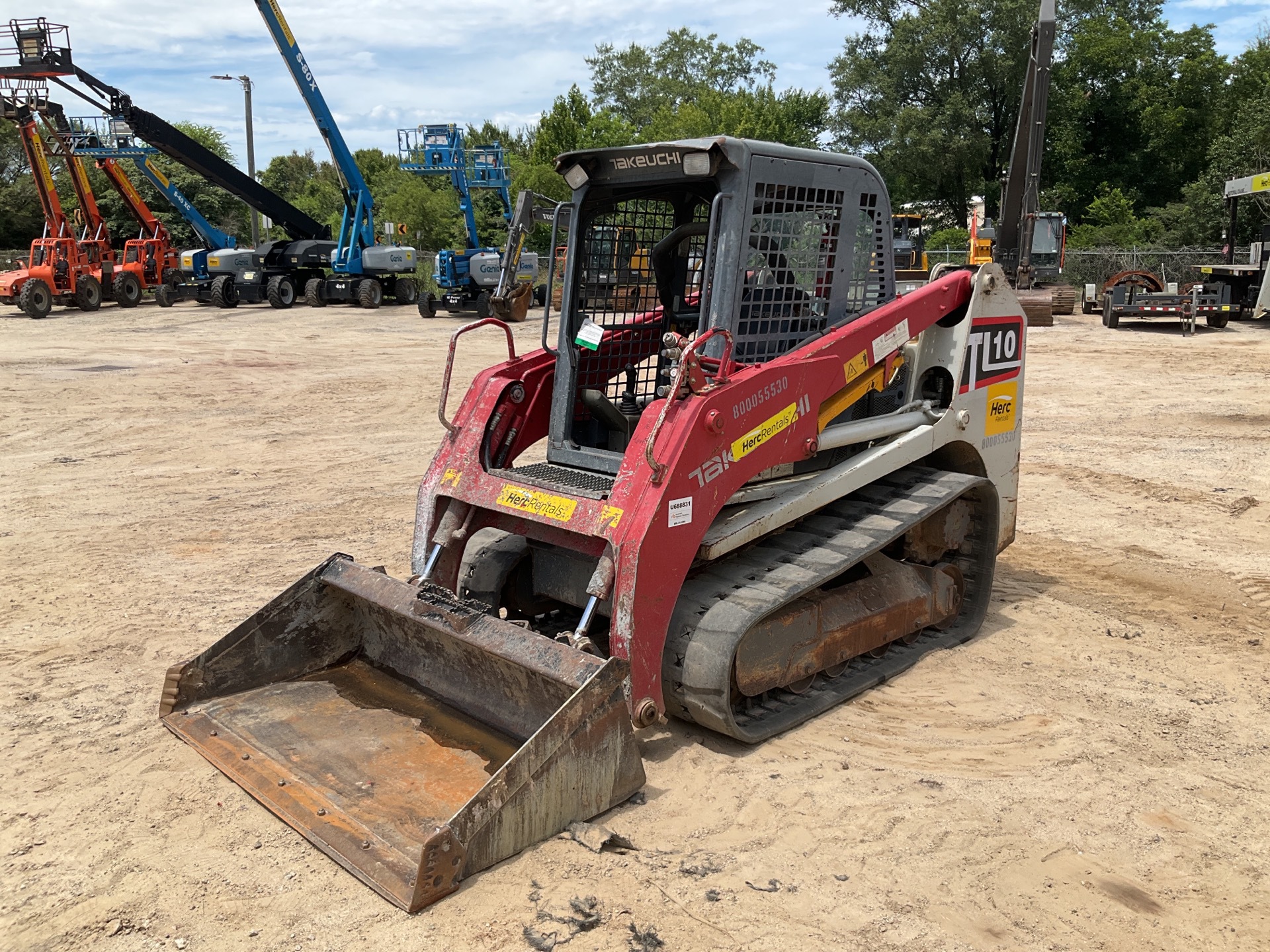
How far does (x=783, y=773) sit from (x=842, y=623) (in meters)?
0.91

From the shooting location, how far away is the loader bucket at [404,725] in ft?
11.4

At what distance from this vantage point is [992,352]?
18.9 feet

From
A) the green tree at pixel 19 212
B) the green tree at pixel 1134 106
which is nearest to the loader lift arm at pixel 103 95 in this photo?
the green tree at pixel 19 212

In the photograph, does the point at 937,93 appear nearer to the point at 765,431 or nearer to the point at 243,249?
the point at 243,249

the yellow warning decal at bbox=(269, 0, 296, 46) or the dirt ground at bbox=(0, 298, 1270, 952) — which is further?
the yellow warning decal at bbox=(269, 0, 296, 46)

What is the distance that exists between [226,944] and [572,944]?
992mm

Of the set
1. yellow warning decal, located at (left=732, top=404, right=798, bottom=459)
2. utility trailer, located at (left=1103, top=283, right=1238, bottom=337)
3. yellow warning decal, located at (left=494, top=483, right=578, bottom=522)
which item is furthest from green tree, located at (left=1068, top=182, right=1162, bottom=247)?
yellow warning decal, located at (left=494, top=483, right=578, bottom=522)

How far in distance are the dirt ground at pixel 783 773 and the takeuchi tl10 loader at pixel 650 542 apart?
184 mm

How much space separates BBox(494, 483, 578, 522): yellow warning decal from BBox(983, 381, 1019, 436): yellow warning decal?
8.53ft

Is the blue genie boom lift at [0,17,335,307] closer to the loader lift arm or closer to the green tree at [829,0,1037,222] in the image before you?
the loader lift arm

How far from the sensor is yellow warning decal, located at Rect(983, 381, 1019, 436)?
5832 millimetres

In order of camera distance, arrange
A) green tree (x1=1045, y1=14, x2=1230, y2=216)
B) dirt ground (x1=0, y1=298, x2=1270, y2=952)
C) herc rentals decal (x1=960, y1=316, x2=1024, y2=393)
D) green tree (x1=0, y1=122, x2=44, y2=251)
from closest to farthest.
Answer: dirt ground (x1=0, y1=298, x2=1270, y2=952)
herc rentals decal (x1=960, y1=316, x2=1024, y2=393)
green tree (x1=1045, y1=14, x2=1230, y2=216)
green tree (x1=0, y1=122, x2=44, y2=251)

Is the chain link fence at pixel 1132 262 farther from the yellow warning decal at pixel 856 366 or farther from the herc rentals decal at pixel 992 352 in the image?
the yellow warning decal at pixel 856 366

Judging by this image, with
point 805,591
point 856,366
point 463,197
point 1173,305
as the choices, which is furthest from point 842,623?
point 463,197
